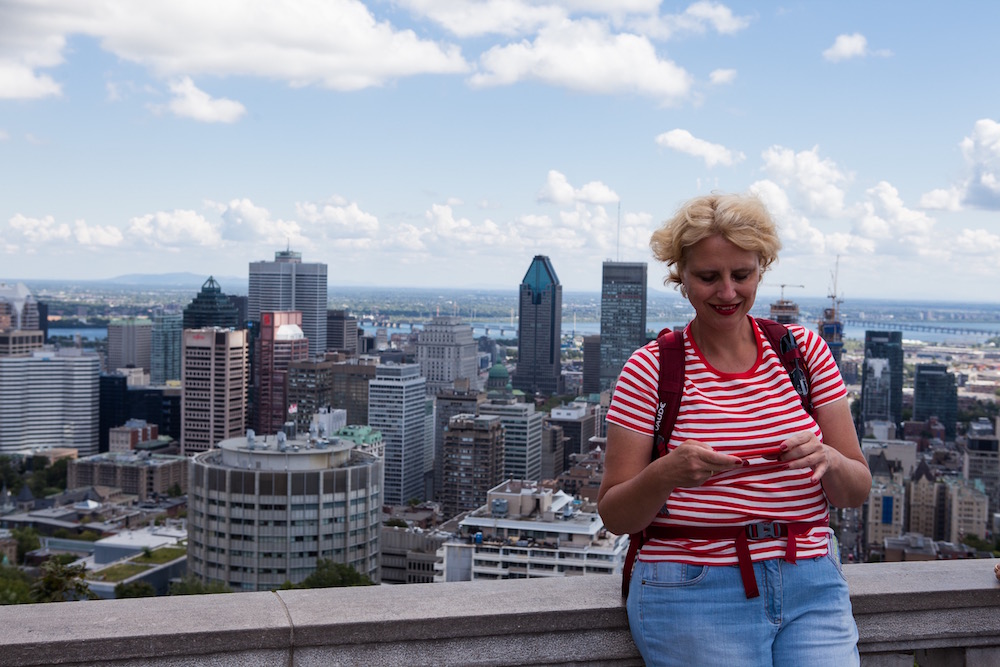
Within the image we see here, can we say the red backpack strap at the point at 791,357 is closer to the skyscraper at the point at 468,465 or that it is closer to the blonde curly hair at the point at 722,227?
the blonde curly hair at the point at 722,227

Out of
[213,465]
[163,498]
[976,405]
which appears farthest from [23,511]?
[976,405]

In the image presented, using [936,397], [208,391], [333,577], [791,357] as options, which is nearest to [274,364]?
[208,391]

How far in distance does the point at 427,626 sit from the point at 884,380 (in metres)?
60.2

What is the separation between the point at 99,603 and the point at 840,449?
4.93 feet

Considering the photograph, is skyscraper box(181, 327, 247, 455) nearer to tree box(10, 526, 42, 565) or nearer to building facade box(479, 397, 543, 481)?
building facade box(479, 397, 543, 481)

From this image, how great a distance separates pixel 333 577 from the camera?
21.5 metres

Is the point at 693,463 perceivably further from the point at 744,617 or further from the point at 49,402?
the point at 49,402

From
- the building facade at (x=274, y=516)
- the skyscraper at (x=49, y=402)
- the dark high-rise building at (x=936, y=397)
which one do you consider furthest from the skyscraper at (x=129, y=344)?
the building facade at (x=274, y=516)

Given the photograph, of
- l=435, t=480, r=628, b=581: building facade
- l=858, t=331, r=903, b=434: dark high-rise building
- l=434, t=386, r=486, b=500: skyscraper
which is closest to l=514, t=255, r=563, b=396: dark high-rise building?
l=434, t=386, r=486, b=500: skyscraper

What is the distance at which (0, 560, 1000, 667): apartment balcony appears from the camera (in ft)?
6.26

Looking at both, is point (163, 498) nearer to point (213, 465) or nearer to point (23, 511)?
point (23, 511)

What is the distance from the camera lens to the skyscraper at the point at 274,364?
63031mm

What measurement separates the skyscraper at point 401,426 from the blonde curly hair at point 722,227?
1924 inches

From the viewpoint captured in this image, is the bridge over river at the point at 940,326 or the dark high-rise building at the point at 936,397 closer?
the dark high-rise building at the point at 936,397
